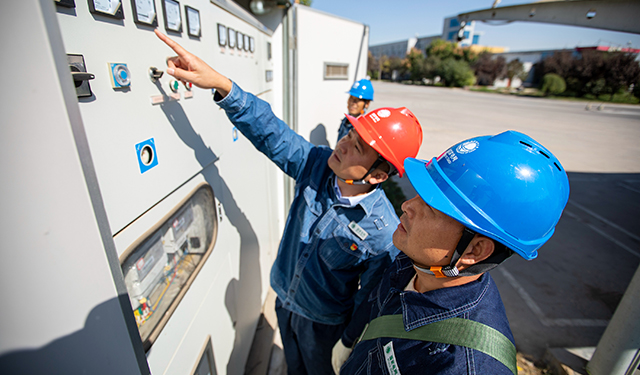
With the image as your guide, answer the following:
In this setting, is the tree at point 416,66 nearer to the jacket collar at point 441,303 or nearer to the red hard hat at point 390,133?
the red hard hat at point 390,133

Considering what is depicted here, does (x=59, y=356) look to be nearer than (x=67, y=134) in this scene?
No

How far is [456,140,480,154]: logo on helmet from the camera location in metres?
1.04

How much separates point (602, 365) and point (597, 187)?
20.6ft

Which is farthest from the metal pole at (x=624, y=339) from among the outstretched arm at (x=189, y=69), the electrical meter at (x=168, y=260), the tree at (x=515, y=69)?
the tree at (x=515, y=69)

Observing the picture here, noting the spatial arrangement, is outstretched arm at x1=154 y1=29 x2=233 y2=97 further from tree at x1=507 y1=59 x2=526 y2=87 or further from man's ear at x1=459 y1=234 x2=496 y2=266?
tree at x1=507 y1=59 x2=526 y2=87

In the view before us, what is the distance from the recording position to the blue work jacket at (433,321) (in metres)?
0.88

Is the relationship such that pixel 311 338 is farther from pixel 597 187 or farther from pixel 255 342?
pixel 597 187

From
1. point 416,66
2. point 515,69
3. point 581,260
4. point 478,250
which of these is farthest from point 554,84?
point 478,250

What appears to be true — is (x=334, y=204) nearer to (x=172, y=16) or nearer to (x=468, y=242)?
(x=468, y=242)

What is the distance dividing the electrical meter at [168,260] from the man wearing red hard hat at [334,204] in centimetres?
45

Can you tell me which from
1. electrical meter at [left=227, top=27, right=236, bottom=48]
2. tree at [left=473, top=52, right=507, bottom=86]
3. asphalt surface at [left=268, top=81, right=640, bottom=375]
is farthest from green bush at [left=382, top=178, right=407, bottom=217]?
tree at [left=473, top=52, right=507, bottom=86]

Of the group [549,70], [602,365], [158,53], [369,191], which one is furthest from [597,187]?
[549,70]

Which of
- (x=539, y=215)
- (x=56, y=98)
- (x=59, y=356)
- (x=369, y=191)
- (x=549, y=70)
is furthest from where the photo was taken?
(x=549, y=70)

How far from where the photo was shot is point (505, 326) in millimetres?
1001
